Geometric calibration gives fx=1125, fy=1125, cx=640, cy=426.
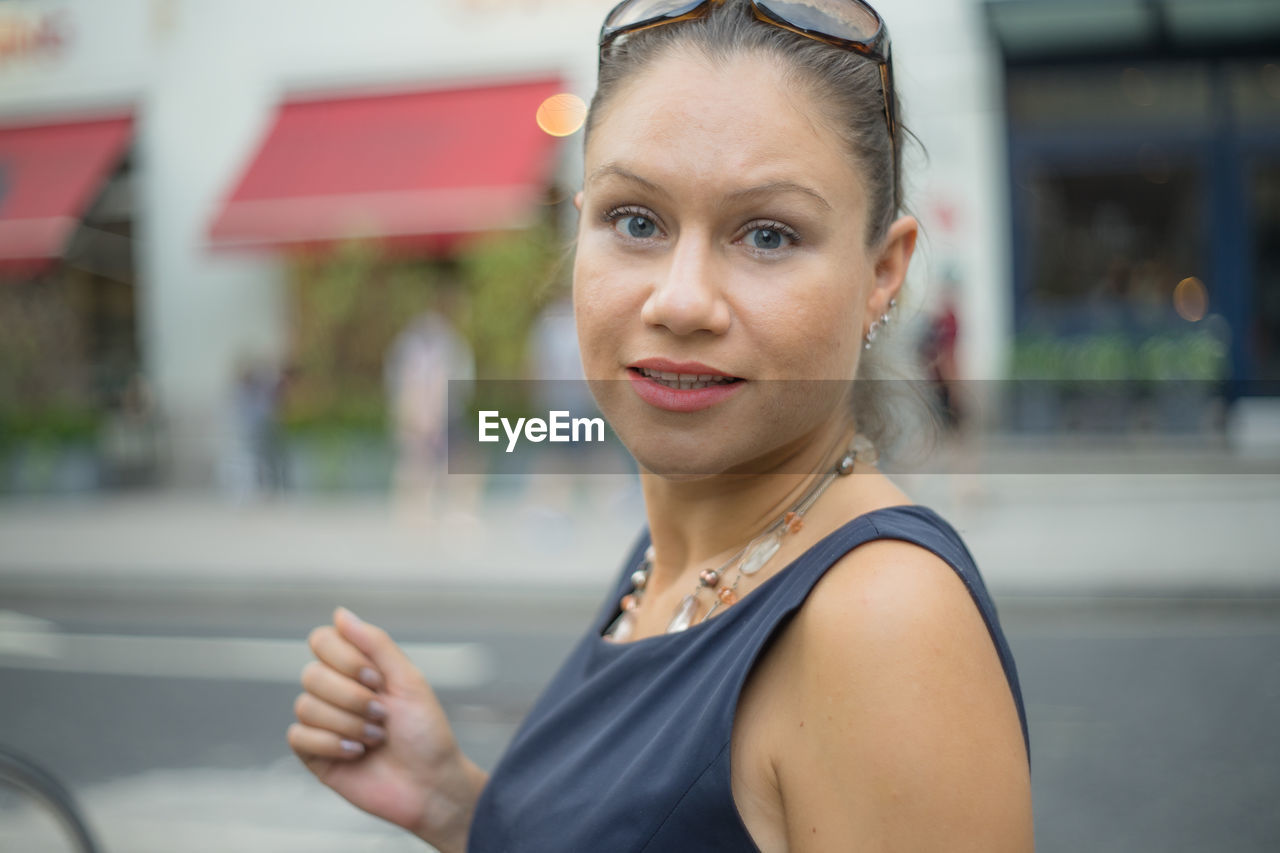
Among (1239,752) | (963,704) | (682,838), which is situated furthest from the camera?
(1239,752)

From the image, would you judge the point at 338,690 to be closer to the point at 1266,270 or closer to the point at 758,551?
the point at 758,551

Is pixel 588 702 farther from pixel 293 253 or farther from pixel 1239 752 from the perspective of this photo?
pixel 293 253

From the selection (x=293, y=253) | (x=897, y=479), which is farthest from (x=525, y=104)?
(x=897, y=479)

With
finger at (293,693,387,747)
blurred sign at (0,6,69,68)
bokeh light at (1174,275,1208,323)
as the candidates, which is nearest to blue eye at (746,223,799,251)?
finger at (293,693,387,747)

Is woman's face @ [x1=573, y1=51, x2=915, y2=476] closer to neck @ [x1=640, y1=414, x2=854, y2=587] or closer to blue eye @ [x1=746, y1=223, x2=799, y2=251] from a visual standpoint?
blue eye @ [x1=746, y1=223, x2=799, y2=251]

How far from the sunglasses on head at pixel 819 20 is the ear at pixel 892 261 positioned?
0.08 meters

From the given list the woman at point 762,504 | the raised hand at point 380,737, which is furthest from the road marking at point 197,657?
the woman at point 762,504

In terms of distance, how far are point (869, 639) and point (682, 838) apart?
26cm

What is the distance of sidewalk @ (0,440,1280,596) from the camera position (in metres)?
A: 7.14

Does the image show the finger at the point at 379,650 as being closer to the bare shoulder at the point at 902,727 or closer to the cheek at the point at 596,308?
the cheek at the point at 596,308

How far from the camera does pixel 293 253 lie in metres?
13.7

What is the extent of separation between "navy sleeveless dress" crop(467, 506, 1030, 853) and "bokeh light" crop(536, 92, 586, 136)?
1268 cm

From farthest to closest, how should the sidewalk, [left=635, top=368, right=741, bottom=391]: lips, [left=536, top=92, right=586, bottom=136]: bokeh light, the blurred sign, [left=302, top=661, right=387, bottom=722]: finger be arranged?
1. the blurred sign
2. [left=536, top=92, right=586, bottom=136]: bokeh light
3. the sidewalk
4. [left=302, top=661, right=387, bottom=722]: finger
5. [left=635, top=368, right=741, bottom=391]: lips

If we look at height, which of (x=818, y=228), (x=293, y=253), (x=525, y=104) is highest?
(x=525, y=104)
